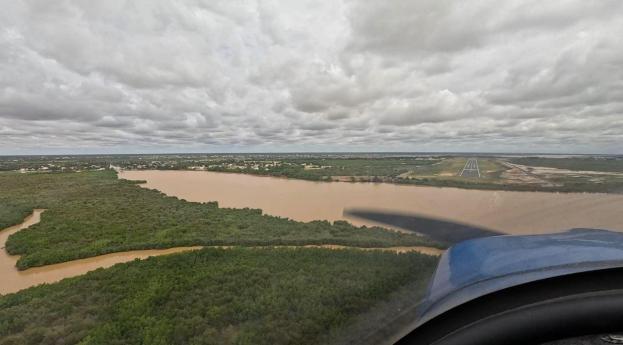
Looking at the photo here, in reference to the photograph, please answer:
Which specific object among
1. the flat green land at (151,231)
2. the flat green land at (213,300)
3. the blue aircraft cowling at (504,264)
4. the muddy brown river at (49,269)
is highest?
the blue aircraft cowling at (504,264)

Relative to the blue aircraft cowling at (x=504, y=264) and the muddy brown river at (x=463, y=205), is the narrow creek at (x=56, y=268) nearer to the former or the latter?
the muddy brown river at (x=463, y=205)

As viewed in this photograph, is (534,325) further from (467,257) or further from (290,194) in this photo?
(290,194)

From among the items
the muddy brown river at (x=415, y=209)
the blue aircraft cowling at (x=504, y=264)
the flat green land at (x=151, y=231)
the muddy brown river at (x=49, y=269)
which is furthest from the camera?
the flat green land at (x=151, y=231)

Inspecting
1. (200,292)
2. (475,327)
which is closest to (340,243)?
(200,292)

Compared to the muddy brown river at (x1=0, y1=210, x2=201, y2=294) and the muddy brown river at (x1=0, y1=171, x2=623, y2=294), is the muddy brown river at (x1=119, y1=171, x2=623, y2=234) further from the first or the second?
the muddy brown river at (x1=0, y1=210, x2=201, y2=294)

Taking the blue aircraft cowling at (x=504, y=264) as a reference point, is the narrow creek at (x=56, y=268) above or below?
below

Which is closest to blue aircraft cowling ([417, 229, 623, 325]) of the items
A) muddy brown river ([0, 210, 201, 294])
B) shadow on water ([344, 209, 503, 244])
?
shadow on water ([344, 209, 503, 244])

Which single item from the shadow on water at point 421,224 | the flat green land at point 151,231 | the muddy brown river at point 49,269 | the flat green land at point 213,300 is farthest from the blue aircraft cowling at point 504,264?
the muddy brown river at point 49,269

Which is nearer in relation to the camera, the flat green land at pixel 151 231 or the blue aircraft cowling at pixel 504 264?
the blue aircraft cowling at pixel 504 264

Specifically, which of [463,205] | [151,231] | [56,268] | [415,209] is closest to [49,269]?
[56,268]
